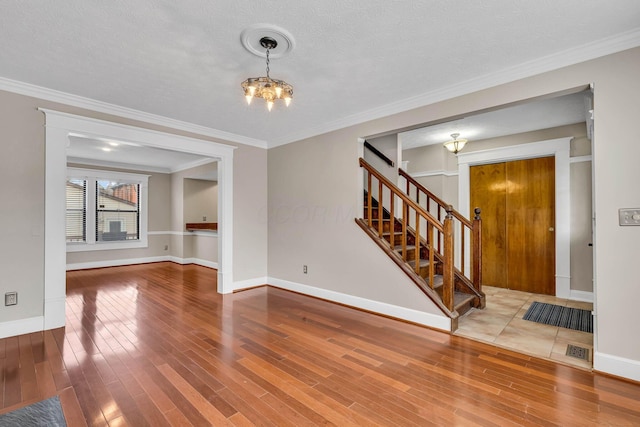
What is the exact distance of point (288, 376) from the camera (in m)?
2.16

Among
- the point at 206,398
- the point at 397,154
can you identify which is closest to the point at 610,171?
the point at 397,154

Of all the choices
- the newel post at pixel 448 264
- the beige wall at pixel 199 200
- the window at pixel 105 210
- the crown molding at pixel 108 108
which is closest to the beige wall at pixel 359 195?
the newel post at pixel 448 264

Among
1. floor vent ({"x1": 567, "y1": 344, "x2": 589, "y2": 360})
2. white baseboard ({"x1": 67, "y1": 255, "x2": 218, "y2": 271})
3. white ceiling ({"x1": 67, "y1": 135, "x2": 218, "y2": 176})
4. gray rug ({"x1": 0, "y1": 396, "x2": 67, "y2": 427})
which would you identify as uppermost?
white ceiling ({"x1": 67, "y1": 135, "x2": 218, "y2": 176})

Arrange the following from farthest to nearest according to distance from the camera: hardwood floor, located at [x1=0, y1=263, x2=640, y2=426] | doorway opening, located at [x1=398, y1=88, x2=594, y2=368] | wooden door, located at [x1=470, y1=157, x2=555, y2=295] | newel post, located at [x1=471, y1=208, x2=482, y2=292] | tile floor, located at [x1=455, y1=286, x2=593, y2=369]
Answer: wooden door, located at [x1=470, y1=157, x2=555, y2=295], newel post, located at [x1=471, y1=208, x2=482, y2=292], doorway opening, located at [x1=398, y1=88, x2=594, y2=368], tile floor, located at [x1=455, y1=286, x2=593, y2=369], hardwood floor, located at [x1=0, y1=263, x2=640, y2=426]

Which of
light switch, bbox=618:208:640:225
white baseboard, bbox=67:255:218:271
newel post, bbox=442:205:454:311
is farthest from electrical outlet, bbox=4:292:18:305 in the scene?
light switch, bbox=618:208:640:225

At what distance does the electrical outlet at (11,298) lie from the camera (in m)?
2.87

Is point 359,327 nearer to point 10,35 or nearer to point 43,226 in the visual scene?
point 43,226

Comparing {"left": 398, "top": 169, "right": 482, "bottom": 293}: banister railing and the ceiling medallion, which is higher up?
the ceiling medallion

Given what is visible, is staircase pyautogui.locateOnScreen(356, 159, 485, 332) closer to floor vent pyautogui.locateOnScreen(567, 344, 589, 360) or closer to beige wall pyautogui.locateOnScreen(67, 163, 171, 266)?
floor vent pyautogui.locateOnScreen(567, 344, 589, 360)

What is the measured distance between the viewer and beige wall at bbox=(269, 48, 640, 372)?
6.97 ft

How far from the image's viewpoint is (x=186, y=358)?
2426 millimetres

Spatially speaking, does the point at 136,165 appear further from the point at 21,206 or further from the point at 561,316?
the point at 561,316

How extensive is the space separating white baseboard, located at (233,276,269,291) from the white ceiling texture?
276 cm

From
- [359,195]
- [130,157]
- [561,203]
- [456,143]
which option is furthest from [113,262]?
[561,203]
